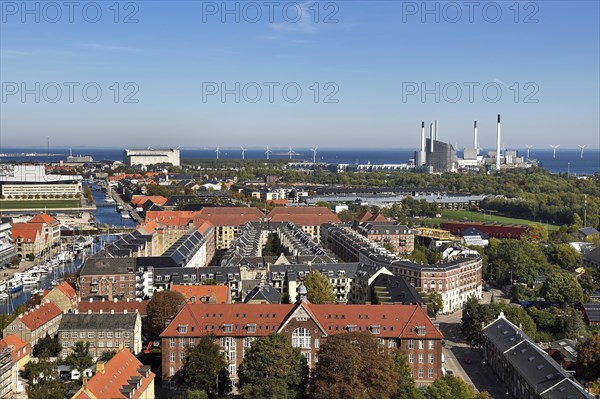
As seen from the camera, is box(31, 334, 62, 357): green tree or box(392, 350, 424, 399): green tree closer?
box(392, 350, 424, 399): green tree

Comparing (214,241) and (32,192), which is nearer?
(214,241)

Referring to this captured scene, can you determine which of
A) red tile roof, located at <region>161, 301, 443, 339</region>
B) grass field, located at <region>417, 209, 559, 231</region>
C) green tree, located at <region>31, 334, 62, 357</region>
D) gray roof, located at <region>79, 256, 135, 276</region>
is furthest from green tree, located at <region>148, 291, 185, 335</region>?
grass field, located at <region>417, 209, 559, 231</region>

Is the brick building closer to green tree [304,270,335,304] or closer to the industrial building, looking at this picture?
green tree [304,270,335,304]

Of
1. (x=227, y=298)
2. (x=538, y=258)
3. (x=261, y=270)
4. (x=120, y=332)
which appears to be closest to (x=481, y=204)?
(x=538, y=258)

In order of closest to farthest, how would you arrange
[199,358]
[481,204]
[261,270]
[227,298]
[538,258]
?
[199,358] → [227,298] → [261,270] → [538,258] → [481,204]

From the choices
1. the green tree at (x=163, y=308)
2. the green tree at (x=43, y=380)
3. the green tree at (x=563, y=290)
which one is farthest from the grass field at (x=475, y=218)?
the green tree at (x=43, y=380)

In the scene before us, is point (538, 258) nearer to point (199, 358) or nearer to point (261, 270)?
point (261, 270)
